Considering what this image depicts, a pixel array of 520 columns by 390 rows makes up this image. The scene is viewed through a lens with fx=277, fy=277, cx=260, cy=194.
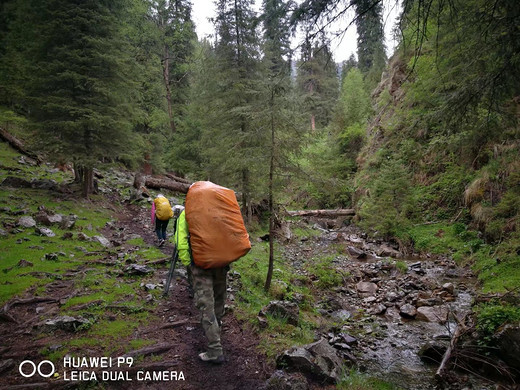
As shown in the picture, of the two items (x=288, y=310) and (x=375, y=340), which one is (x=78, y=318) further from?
(x=375, y=340)

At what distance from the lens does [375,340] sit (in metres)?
6.71

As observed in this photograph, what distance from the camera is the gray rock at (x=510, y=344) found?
4.82 metres

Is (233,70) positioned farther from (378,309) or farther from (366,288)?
(378,309)

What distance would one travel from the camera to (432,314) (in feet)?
25.6

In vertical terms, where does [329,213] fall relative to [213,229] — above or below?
below

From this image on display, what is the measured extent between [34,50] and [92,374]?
15.5 metres

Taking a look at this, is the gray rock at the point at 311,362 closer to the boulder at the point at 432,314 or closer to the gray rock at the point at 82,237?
the boulder at the point at 432,314

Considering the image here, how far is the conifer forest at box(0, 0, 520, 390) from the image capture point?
14.5 ft

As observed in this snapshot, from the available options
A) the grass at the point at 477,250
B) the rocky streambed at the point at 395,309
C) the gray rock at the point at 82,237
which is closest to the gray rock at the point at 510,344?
the rocky streambed at the point at 395,309

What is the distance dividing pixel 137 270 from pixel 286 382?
5093 mm

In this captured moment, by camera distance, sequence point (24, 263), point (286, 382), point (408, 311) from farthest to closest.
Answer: point (408, 311) → point (24, 263) → point (286, 382)

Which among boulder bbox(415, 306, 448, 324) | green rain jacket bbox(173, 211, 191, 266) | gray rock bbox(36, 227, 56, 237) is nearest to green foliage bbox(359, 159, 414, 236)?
boulder bbox(415, 306, 448, 324)

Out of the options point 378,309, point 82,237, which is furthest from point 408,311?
point 82,237

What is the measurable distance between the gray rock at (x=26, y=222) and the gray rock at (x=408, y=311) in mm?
12257
